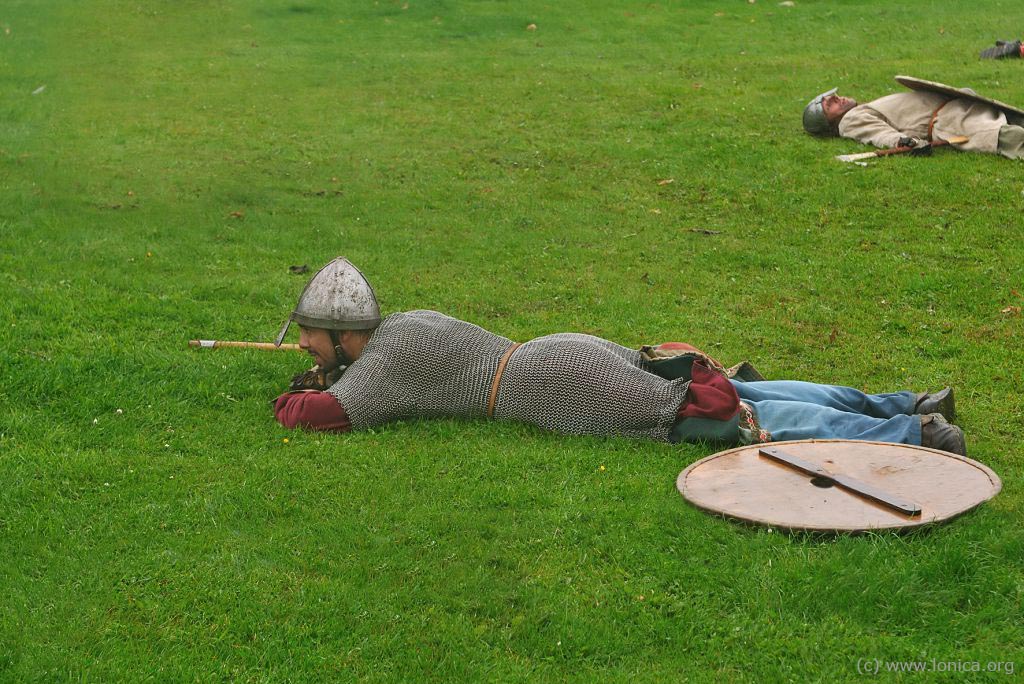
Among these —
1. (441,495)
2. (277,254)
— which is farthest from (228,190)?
(441,495)

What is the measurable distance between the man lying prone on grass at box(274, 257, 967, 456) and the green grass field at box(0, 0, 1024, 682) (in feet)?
0.53

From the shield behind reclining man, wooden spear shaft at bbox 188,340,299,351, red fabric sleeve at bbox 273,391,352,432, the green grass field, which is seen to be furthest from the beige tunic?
red fabric sleeve at bbox 273,391,352,432

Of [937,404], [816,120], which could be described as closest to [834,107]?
[816,120]

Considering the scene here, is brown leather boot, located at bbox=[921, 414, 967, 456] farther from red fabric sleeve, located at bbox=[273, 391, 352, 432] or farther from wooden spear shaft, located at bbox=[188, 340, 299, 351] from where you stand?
wooden spear shaft, located at bbox=[188, 340, 299, 351]

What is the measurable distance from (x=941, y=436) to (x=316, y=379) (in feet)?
11.3

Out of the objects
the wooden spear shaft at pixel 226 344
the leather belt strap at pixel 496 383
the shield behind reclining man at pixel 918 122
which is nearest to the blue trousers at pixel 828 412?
the leather belt strap at pixel 496 383

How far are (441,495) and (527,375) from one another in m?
0.95

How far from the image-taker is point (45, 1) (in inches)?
801

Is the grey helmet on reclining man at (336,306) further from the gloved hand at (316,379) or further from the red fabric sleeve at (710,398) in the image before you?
the red fabric sleeve at (710,398)

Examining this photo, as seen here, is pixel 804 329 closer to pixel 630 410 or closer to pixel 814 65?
pixel 630 410

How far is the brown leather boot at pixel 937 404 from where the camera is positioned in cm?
630

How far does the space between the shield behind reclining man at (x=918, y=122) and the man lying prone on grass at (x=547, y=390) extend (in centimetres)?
642

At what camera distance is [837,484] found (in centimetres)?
→ 529

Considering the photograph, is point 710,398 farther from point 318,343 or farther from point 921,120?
point 921,120
